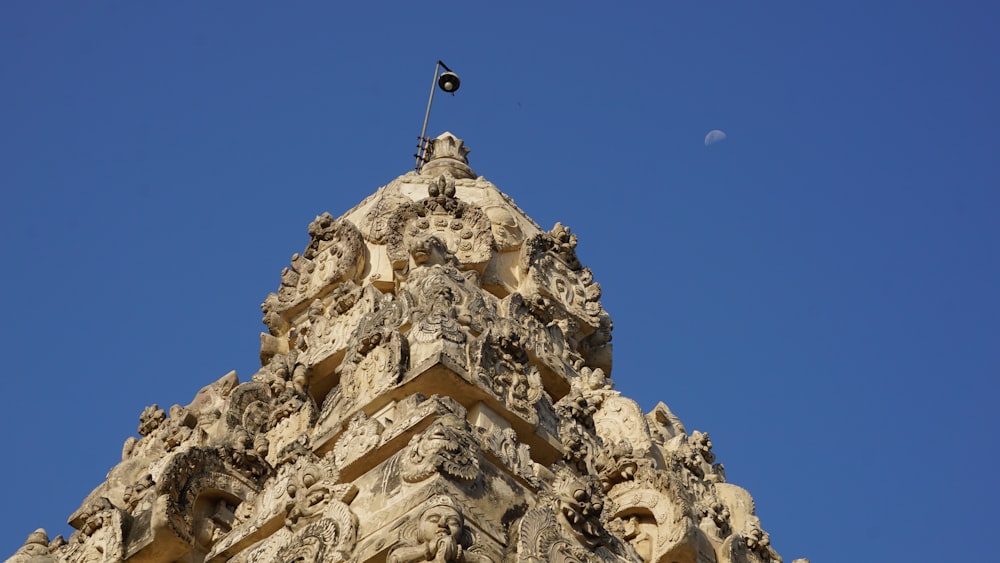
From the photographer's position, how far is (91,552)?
16562 mm

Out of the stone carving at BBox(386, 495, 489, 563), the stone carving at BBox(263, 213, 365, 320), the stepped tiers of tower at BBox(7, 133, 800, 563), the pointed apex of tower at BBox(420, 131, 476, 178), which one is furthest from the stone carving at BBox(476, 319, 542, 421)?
the pointed apex of tower at BBox(420, 131, 476, 178)

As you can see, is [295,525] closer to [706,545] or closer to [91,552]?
[91,552]

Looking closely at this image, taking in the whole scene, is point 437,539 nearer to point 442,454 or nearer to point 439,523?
point 439,523

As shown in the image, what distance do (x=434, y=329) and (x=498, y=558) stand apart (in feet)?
9.20

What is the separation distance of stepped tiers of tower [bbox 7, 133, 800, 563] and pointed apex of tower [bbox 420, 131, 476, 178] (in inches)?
1.5

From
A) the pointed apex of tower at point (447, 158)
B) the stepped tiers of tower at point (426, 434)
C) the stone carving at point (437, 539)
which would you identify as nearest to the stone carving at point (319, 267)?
the stepped tiers of tower at point (426, 434)

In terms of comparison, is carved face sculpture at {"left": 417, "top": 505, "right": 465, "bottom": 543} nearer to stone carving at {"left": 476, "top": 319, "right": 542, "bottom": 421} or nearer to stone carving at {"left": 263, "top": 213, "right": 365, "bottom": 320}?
stone carving at {"left": 476, "top": 319, "right": 542, "bottom": 421}

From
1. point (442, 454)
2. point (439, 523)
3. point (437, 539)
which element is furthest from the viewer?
point (442, 454)

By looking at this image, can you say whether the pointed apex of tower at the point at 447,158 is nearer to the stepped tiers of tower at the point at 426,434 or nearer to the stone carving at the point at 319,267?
the stepped tiers of tower at the point at 426,434

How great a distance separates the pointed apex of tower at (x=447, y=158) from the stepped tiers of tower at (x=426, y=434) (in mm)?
37

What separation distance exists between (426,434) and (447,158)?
28.9 ft

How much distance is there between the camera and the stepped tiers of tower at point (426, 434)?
1330 centimetres

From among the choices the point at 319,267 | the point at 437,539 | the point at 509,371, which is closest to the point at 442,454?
the point at 437,539

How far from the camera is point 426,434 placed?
1345 centimetres
